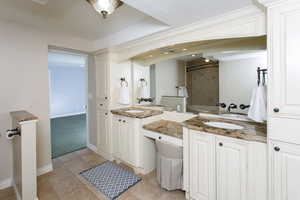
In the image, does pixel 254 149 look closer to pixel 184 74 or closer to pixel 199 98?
pixel 199 98

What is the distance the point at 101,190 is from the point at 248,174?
5.73 feet

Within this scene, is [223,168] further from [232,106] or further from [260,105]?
[232,106]

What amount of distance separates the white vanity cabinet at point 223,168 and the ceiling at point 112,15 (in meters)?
1.27

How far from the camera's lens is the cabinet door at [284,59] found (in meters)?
1.07

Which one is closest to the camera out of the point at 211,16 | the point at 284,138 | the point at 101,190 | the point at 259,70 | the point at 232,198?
the point at 284,138

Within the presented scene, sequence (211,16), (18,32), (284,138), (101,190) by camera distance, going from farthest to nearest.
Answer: (18,32), (101,190), (211,16), (284,138)

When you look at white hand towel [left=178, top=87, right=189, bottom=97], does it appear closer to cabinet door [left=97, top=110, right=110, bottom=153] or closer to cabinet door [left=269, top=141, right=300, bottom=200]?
cabinet door [left=269, top=141, right=300, bottom=200]

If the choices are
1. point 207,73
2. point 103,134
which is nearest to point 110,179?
point 103,134

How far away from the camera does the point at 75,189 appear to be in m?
1.97

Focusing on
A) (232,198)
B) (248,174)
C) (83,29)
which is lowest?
(232,198)

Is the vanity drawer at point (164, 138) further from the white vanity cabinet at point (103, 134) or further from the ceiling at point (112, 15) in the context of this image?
the ceiling at point (112, 15)

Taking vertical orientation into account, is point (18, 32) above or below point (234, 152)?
above

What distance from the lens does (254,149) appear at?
1.27 m

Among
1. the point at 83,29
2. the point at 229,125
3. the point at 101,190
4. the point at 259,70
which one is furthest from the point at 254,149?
the point at 83,29
